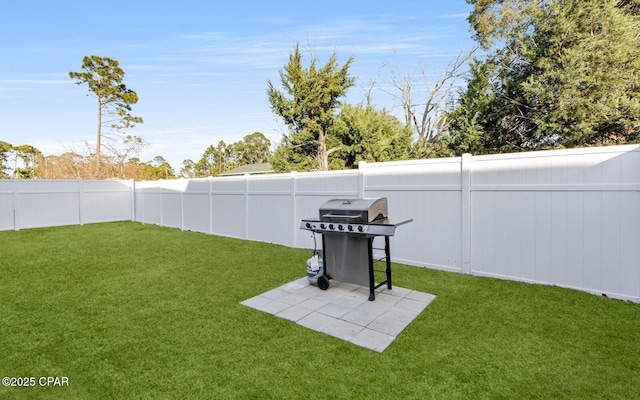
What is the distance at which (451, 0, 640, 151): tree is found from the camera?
937cm

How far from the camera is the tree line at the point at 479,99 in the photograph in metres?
9.58

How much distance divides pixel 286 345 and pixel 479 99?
13.1 meters

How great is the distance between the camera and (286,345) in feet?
8.79

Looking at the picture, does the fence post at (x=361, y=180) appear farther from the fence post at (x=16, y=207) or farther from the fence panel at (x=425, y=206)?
the fence post at (x=16, y=207)

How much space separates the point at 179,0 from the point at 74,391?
1043cm

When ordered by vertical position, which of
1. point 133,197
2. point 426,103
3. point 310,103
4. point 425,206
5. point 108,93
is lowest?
point 425,206

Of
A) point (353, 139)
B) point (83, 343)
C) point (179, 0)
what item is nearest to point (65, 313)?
point (83, 343)

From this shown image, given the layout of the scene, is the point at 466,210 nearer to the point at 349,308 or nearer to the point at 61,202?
the point at 349,308

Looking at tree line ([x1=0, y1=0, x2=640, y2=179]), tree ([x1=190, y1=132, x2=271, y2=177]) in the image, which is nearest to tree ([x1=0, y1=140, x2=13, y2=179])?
tree line ([x1=0, y1=0, x2=640, y2=179])

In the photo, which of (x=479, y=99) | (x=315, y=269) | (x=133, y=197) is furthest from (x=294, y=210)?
(x=479, y=99)

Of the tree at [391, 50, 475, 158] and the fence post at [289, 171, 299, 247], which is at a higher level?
the tree at [391, 50, 475, 158]

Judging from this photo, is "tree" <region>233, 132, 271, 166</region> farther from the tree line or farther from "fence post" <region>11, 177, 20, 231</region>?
"fence post" <region>11, 177, 20, 231</region>

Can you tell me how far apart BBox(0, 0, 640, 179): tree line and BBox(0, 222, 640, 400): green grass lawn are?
9125 mm

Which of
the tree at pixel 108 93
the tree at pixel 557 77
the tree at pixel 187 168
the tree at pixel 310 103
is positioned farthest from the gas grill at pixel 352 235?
the tree at pixel 187 168
